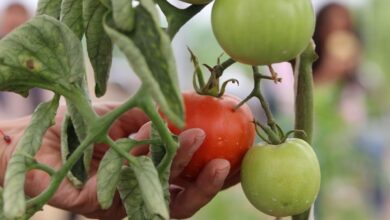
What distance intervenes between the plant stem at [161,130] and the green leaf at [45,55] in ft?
0.25

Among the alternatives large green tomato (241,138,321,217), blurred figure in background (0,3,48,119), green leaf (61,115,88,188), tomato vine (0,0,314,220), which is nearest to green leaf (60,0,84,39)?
tomato vine (0,0,314,220)

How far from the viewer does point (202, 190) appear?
81 centimetres

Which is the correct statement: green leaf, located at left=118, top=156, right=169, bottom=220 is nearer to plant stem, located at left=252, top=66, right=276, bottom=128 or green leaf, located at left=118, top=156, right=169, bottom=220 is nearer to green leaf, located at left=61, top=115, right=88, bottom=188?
green leaf, located at left=61, top=115, right=88, bottom=188

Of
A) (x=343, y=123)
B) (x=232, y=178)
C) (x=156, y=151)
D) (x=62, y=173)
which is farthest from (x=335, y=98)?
(x=62, y=173)

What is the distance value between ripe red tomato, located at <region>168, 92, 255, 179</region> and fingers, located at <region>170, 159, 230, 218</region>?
0.04 feet

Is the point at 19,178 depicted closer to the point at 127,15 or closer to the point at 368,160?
the point at 127,15

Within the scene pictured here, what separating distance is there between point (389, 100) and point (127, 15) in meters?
3.11

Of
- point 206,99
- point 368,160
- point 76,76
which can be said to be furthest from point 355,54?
point 76,76

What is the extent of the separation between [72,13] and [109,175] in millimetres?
151

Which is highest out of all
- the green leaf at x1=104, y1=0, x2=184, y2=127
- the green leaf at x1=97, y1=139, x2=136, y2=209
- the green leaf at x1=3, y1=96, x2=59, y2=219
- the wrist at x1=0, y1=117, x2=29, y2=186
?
the green leaf at x1=104, y1=0, x2=184, y2=127

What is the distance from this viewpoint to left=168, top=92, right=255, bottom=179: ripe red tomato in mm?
761

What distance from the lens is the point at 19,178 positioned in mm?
542

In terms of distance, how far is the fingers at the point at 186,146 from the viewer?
0.73 m

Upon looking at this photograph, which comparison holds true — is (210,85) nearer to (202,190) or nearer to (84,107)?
(202,190)
